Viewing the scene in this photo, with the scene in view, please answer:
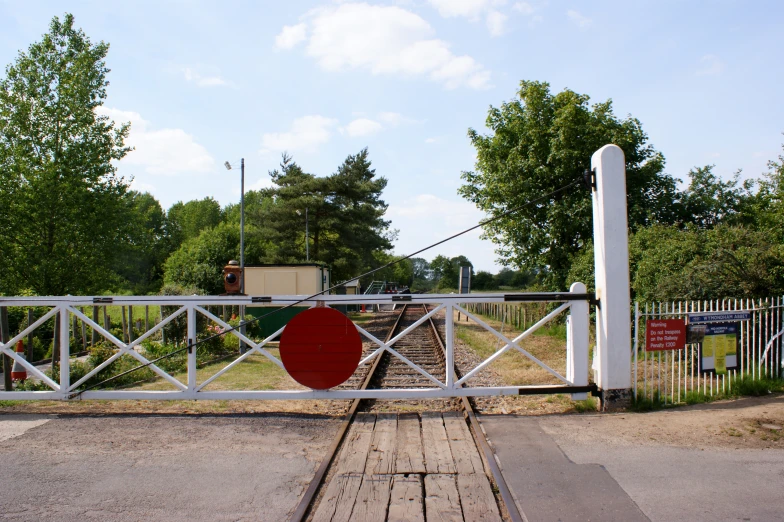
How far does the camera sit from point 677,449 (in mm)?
5285

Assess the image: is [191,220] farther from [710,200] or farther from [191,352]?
[191,352]

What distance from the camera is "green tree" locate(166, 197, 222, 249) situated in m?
97.2

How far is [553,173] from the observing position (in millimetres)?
23406

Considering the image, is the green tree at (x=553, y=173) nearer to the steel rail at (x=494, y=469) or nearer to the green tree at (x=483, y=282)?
the steel rail at (x=494, y=469)

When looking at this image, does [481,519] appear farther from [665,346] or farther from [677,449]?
[665,346]

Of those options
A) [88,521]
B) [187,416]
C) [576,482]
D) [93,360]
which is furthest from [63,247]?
[576,482]

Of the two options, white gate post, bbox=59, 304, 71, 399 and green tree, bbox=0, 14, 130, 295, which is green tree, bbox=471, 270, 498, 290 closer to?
green tree, bbox=0, 14, 130, 295

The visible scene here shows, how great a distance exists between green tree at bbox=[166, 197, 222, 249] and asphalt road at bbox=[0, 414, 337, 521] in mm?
92467

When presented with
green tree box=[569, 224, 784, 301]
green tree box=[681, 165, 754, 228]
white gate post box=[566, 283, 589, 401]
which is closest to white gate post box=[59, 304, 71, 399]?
white gate post box=[566, 283, 589, 401]

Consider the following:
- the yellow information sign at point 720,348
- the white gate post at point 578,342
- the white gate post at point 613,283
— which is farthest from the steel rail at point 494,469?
the yellow information sign at point 720,348

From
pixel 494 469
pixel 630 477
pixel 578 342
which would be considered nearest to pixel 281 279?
pixel 578 342

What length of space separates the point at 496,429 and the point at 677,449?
172 centimetres

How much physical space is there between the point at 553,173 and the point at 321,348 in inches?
747

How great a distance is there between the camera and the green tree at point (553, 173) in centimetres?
2297
